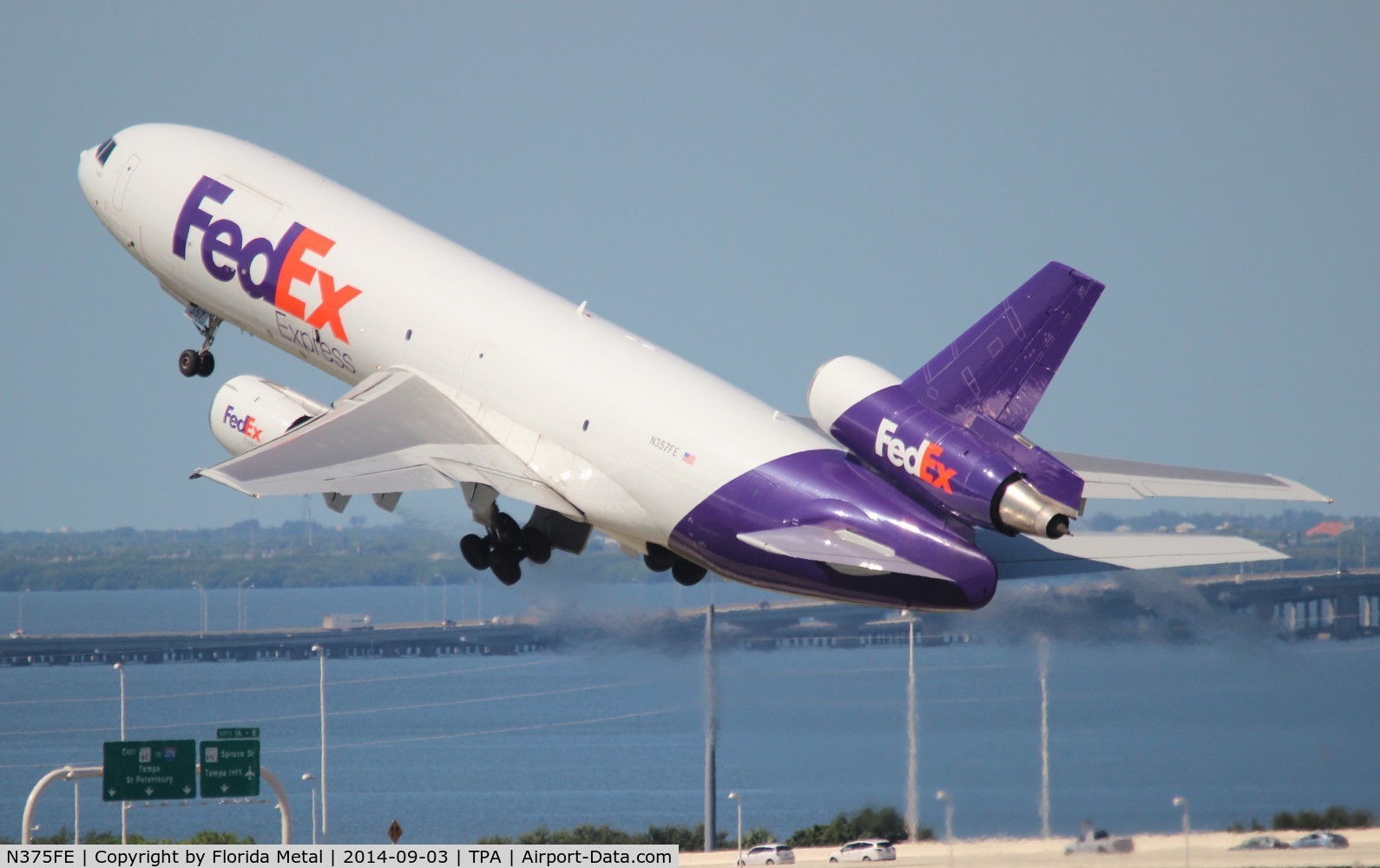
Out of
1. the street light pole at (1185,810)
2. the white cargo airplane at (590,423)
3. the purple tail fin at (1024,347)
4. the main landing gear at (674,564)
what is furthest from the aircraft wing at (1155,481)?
the street light pole at (1185,810)

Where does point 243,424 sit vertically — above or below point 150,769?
above

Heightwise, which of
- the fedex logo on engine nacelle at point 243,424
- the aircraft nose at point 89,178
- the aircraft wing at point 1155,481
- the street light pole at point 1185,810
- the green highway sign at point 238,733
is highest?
the aircraft nose at point 89,178

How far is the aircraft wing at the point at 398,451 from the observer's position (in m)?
29.2

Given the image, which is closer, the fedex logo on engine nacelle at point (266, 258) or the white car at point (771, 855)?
the fedex logo on engine nacelle at point (266, 258)

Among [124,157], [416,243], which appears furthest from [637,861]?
[124,157]

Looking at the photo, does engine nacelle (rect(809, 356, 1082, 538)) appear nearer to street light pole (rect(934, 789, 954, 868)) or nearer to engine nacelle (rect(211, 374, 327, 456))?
engine nacelle (rect(211, 374, 327, 456))

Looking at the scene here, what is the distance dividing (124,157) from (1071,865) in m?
26.1

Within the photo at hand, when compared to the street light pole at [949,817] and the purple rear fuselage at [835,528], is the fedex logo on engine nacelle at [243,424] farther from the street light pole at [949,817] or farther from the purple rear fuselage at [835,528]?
the street light pole at [949,817]

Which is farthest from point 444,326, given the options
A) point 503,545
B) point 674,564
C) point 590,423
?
point 674,564

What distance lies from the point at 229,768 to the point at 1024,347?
2178cm

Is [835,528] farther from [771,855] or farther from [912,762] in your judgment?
[771,855]

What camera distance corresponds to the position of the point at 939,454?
2434 centimetres

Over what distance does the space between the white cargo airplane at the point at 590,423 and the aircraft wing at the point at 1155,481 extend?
0.18ft

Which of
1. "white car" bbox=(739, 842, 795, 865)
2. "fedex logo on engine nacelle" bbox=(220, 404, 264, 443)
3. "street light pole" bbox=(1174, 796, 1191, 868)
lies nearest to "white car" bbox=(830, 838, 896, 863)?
"white car" bbox=(739, 842, 795, 865)
